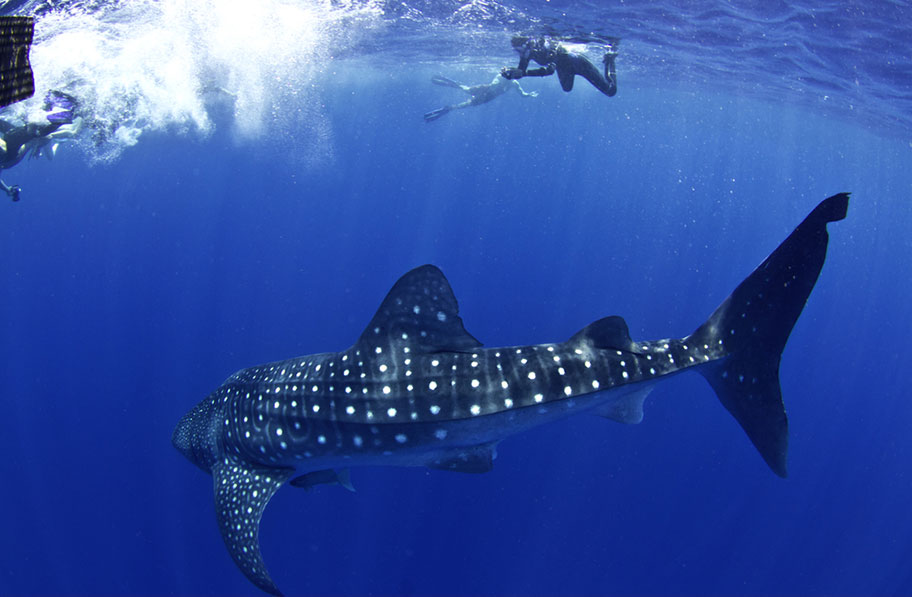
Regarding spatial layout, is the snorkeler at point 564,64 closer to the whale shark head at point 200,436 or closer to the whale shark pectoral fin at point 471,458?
the whale shark pectoral fin at point 471,458

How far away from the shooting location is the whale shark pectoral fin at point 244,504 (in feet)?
19.9

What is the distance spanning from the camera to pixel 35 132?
14109 mm

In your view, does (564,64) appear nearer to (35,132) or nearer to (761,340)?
(761,340)

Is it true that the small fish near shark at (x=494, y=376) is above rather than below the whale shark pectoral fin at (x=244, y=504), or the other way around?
above

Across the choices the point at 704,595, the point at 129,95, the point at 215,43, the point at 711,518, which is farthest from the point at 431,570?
the point at 129,95

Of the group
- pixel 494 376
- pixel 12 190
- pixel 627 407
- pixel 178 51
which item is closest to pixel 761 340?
pixel 627 407

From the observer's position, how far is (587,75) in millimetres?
13305

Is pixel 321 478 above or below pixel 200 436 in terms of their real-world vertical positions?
below

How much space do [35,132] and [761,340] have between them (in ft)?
57.3

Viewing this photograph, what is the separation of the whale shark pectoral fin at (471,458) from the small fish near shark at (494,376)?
0.01m

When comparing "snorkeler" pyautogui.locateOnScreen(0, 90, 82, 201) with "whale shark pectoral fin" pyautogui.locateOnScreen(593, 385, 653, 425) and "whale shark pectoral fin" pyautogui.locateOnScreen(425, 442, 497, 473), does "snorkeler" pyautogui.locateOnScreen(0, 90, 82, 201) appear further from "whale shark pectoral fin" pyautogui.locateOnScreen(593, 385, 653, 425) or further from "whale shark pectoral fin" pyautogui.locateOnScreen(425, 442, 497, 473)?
"whale shark pectoral fin" pyautogui.locateOnScreen(593, 385, 653, 425)

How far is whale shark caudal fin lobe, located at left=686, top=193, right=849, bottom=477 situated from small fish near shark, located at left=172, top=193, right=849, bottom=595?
0.01 metres

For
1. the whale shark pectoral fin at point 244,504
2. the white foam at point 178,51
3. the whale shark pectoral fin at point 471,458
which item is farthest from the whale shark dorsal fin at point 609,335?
the white foam at point 178,51

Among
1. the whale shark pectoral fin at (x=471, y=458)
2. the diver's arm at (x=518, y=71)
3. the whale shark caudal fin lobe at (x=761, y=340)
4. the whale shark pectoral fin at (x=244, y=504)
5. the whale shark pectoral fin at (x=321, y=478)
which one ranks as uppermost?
the diver's arm at (x=518, y=71)
